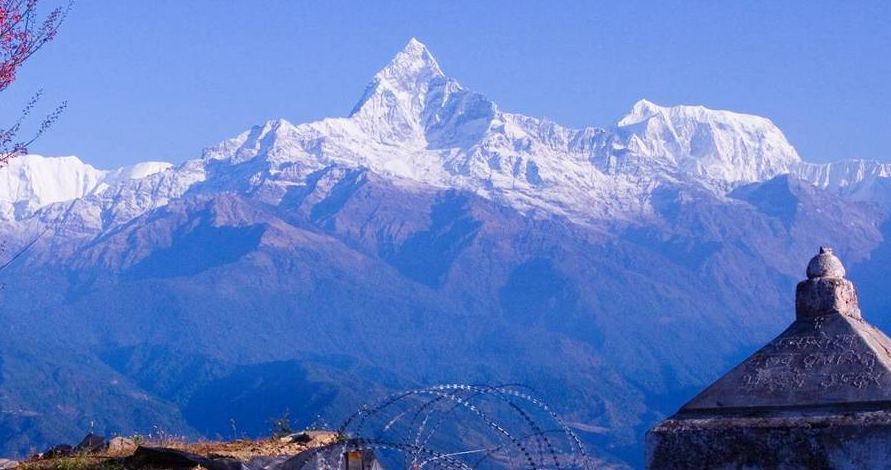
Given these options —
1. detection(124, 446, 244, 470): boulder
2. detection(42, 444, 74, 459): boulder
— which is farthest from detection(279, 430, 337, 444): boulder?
detection(124, 446, 244, 470): boulder

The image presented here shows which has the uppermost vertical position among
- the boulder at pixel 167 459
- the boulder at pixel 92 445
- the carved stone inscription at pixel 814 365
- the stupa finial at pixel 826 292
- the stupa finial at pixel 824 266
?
the stupa finial at pixel 824 266

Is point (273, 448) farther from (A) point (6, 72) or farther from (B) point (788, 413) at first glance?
(B) point (788, 413)

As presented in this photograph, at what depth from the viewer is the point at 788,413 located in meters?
10.2

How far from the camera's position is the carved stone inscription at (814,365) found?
10.1 m

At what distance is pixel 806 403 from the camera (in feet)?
33.4

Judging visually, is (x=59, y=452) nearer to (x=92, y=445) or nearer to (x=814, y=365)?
(x=92, y=445)

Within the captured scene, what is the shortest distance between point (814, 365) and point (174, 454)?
27.9ft

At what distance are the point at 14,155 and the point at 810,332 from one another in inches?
466

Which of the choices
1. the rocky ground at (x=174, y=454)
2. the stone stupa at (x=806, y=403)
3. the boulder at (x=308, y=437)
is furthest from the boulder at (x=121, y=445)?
the stone stupa at (x=806, y=403)

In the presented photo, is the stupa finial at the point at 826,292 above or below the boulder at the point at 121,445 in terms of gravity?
above

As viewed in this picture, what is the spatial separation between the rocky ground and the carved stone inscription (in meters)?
6.24

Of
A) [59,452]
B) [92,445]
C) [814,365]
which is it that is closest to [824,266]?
[814,365]

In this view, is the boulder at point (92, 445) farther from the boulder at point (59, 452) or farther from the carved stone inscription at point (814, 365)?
the carved stone inscription at point (814, 365)

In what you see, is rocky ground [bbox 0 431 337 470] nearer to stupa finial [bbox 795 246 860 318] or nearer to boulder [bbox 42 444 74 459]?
A: boulder [bbox 42 444 74 459]
